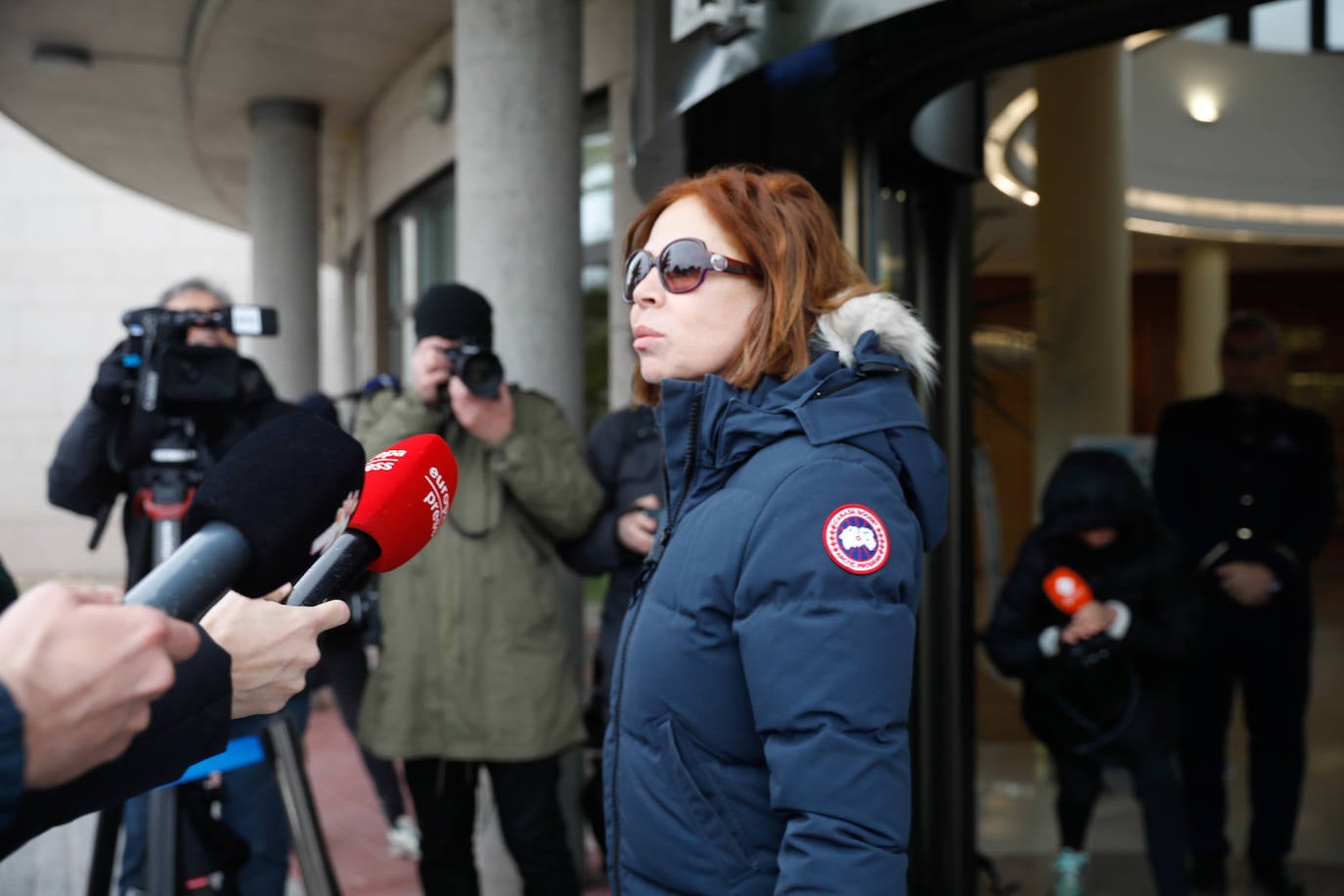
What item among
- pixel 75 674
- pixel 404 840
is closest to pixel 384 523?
pixel 75 674

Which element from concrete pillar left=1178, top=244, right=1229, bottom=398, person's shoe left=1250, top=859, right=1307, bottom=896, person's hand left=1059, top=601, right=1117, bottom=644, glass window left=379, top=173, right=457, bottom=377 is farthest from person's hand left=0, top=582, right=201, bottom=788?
concrete pillar left=1178, top=244, right=1229, bottom=398

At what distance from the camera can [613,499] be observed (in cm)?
364

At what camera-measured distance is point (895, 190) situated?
3613mm

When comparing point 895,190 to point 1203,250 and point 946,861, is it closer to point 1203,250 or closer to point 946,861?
point 946,861

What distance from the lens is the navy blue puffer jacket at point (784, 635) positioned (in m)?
1.43

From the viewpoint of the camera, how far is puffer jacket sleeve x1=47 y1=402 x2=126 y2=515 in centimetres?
315

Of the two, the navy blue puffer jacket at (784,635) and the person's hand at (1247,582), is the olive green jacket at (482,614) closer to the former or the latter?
the navy blue puffer jacket at (784,635)

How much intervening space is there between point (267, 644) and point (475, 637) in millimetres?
2123

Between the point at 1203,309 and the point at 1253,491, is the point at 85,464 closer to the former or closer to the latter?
the point at 1253,491

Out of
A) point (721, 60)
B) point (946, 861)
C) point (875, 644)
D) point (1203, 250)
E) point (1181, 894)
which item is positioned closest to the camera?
point (875, 644)

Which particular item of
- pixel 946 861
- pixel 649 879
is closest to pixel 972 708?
pixel 946 861

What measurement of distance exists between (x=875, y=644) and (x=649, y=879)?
46 cm

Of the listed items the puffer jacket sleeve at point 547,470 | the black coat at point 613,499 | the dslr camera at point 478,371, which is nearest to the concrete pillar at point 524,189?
the black coat at point 613,499

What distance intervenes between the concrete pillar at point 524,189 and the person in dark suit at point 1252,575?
2354 mm
